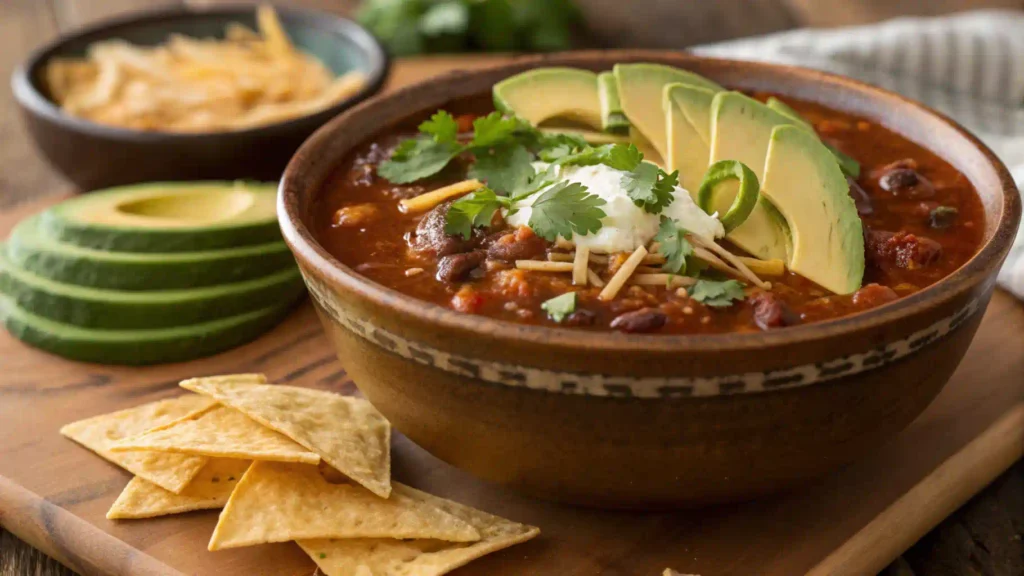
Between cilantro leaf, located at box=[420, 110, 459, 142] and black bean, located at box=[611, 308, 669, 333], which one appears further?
cilantro leaf, located at box=[420, 110, 459, 142]

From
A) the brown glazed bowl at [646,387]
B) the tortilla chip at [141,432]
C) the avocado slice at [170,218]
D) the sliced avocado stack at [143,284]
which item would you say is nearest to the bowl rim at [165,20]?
the avocado slice at [170,218]

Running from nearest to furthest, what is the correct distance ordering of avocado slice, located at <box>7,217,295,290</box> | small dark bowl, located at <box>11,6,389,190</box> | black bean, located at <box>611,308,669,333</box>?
black bean, located at <box>611,308,669,333</box> < avocado slice, located at <box>7,217,295,290</box> < small dark bowl, located at <box>11,6,389,190</box>

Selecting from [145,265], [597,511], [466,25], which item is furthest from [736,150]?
[466,25]

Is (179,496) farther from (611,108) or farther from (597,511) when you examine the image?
(611,108)

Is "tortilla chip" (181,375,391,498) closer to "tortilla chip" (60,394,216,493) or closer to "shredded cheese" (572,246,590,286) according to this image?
"tortilla chip" (60,394,216,493)

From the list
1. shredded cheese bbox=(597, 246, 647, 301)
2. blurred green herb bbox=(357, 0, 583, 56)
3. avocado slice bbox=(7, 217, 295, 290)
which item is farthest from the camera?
blurred green herb bbox=(357, 0, 583, 56)

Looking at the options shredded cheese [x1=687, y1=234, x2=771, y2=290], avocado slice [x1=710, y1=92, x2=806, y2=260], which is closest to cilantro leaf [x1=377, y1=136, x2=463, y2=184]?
avocado slice [x1=710, y1=92, x2=806, y2=260]
